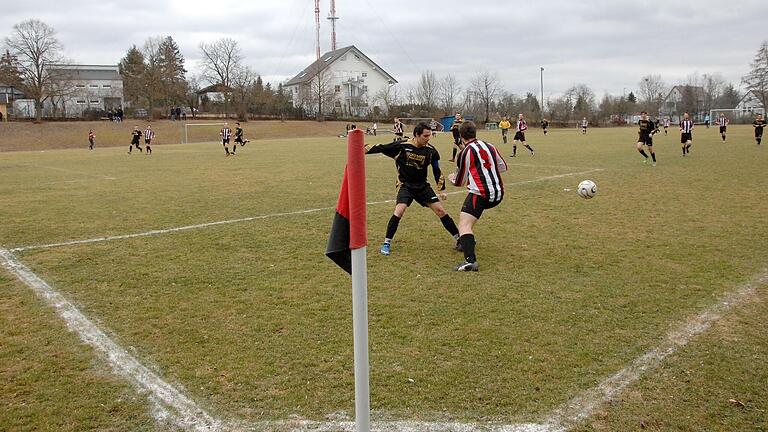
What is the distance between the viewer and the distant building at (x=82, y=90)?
67312 mm

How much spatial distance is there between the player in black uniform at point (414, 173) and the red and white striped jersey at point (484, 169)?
2.86ft

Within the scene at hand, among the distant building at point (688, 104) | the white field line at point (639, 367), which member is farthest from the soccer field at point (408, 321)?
the distant building at point (688, 104)

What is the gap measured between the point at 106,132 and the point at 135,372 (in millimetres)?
62281

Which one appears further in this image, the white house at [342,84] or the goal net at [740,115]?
the white house at [342,84]

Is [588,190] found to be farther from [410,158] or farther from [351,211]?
[351,211]

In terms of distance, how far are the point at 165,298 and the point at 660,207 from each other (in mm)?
9419

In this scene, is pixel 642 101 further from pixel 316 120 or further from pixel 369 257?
pixel 369 257

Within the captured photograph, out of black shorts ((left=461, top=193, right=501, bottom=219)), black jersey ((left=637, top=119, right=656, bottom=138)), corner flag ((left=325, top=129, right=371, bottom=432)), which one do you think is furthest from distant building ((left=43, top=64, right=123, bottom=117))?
corner flag ((left=325, top=129, right=371, bottom=432))

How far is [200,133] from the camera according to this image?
6341 centimetres

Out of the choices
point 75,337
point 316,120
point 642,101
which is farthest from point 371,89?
point 75,337

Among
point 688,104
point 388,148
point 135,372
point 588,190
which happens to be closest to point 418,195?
point 388,148

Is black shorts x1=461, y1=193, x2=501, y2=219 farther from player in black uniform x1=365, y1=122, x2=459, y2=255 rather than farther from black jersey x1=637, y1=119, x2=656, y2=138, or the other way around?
black jersey x1=637, y1=119, x2=656, y2=138

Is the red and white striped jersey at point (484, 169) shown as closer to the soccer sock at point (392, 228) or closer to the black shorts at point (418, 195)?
the black shorts at point (418, 195)

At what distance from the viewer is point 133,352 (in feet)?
15.2
